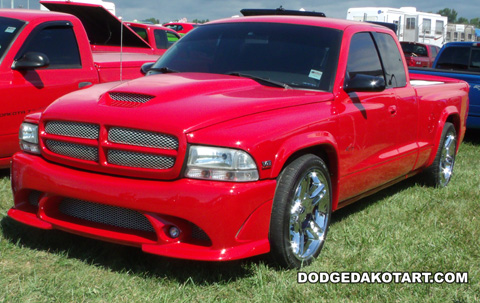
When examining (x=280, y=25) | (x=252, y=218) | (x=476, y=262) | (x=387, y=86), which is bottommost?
(x=476, y=262)

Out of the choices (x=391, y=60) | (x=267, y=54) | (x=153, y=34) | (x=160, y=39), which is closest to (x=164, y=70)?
(x=267, y=54)

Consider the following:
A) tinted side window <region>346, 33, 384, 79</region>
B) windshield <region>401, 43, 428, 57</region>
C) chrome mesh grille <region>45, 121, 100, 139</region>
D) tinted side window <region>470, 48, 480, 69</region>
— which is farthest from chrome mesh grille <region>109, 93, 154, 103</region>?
windshield <region>401, 43, 428, 57</region>

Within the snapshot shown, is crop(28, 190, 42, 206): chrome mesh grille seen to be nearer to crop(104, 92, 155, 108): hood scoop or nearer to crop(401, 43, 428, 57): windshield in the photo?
crop(104, 92, 155, 108): hood scoop

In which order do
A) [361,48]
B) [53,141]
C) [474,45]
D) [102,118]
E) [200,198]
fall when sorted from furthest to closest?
[474,45] → [361,48] → [53,141] → [102,118] → [200,198]

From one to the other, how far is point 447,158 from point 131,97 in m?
4.11

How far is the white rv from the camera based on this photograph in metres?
33.0

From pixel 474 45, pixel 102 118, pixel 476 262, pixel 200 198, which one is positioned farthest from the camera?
pixel 474 45

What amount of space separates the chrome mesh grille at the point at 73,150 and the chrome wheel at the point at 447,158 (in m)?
3.99

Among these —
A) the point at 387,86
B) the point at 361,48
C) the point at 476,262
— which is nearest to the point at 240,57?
the point at 361,48

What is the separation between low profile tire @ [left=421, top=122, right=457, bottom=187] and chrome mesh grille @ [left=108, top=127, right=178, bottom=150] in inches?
147

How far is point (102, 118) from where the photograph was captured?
374 centimetres

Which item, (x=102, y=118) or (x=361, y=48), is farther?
(x=361, y=48)

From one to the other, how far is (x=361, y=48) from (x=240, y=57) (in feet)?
3.29

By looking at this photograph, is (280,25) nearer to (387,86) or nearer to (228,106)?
(387,86)
